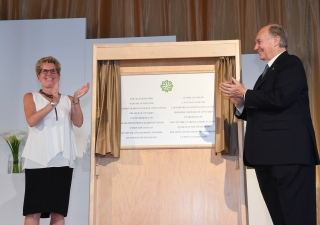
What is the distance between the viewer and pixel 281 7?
4.91 meters

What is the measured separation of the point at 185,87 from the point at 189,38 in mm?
1682

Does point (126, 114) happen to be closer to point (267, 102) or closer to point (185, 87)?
point (185, 87)

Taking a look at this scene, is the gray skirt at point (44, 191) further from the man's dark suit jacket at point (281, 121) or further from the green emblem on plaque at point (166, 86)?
the man's dark suit jacket at point (281, 121)

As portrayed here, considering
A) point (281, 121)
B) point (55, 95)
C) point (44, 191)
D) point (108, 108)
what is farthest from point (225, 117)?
point (44, 191)

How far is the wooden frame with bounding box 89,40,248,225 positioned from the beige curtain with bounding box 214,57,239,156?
0.06 meters

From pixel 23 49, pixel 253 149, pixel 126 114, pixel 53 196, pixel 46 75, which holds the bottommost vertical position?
pixel 53 196

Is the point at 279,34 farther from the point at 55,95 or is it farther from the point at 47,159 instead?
the point at 47,159

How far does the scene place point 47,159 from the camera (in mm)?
2896

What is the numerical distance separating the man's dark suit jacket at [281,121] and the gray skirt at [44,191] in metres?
1.22

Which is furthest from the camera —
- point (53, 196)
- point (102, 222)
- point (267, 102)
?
point (102, 222)

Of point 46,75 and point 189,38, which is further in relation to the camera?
point 189,38

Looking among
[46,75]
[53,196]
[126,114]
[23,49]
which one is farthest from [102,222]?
[23,49]

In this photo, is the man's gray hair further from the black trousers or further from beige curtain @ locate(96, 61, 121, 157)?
beige curtain @ locate(96, 61, 121, 157)

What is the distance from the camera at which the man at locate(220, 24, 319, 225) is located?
100.0 inches
